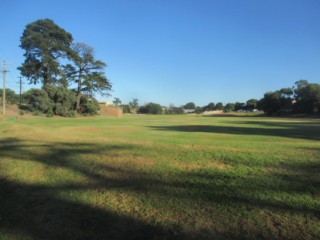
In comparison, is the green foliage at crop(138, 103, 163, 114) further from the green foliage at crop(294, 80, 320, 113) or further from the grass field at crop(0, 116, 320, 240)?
the grass field at crop(0, 116, 320, 240)

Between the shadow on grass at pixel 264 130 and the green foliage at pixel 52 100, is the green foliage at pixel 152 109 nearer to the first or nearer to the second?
the green foliage at pixel 52 100

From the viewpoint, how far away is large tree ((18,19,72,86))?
221 feet

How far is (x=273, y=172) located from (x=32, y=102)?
61.6 m

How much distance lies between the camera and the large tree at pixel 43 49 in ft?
221

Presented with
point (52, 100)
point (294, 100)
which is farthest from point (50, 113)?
point (294, 100)

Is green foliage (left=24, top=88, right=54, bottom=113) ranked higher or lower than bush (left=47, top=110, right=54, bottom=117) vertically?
higher

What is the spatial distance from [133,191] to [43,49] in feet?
223

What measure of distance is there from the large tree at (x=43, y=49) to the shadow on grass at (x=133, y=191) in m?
65.4

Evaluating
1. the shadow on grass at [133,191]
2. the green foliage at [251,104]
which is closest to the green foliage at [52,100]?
the shadow on grass at [133,191]

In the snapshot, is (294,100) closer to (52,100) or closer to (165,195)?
(52,100)

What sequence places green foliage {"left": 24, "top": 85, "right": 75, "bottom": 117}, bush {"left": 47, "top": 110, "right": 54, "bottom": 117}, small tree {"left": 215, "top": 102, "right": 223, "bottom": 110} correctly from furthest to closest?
small tree {"left": 215, "top": 102, "right": 223, "bottom": 110} → green foliage {"left": 24, "top": 85, "right": 75, "bottom": 117} → bush {"left": 47, "top": 110, "right": 54, "bottom": 117}

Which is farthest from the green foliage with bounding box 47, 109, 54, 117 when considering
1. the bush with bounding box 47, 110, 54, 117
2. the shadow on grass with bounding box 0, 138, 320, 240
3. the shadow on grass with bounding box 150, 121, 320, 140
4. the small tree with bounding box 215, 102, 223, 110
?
the small tree with bounding box 215, 102, 223, 110

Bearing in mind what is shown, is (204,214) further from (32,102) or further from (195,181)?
(32,102)

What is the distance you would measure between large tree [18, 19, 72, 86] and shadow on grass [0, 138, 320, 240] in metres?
65.4
